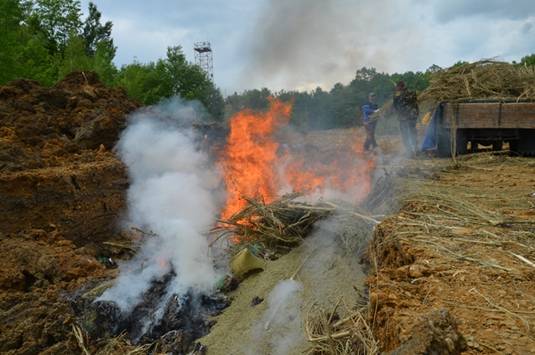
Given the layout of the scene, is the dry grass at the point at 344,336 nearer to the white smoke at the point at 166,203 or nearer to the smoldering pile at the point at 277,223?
the white smoke at the point at 166,203

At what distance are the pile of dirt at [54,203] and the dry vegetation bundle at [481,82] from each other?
298 inches

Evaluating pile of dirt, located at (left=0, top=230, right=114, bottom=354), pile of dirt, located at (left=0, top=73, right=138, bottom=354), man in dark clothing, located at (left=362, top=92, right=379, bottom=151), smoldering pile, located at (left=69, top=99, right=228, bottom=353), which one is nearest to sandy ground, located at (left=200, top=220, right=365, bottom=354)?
smoldering pile, located at (left=69, top=99, right=228, bottom=353)

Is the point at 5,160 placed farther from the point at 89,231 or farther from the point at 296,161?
the point at 296,161

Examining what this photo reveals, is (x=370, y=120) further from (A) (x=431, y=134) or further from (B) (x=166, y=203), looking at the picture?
(B) (x=166, y=203)

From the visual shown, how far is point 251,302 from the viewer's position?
6.21 m

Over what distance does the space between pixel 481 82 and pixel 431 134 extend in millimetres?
1735

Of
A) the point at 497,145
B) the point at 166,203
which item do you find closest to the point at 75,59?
the point at 166,203

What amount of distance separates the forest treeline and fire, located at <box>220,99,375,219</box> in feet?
9.73

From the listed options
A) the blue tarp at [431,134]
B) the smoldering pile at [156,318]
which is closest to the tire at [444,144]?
the blue tarp at [431,134]

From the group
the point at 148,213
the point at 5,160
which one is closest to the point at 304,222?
the point at 148,213

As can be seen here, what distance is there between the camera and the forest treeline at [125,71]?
50.9 ft

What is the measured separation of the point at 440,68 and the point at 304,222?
682 cm

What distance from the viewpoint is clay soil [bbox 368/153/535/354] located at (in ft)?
8.16

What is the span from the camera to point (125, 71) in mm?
25609
